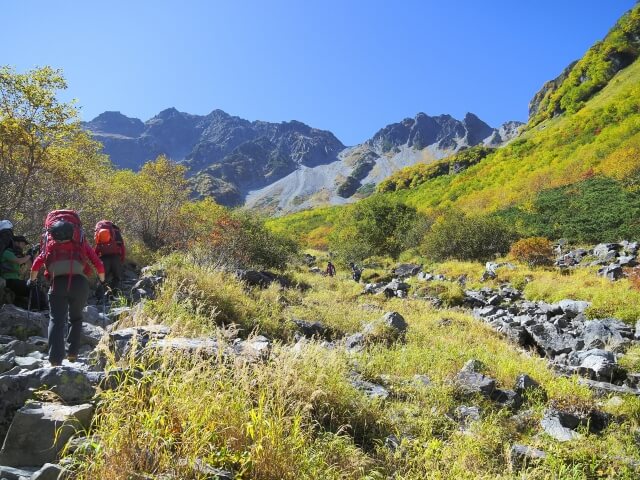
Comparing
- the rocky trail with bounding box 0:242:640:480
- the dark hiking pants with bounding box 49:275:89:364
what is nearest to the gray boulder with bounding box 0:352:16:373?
the rocky trail with bounding box 0:242:640:480

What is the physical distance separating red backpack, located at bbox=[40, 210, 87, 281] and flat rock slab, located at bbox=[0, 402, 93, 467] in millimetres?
2496

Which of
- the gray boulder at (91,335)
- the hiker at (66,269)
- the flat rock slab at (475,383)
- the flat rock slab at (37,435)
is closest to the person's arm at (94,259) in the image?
the hiker at (66,269)

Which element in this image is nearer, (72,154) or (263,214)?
(72,154)

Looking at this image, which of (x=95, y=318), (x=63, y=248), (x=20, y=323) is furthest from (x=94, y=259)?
(x=95, y=318)

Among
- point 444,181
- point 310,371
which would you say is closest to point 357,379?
point 310,371

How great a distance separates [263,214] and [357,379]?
17.3 metres

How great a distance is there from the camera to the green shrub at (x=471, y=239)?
24391 mm

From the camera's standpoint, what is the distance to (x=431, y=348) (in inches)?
287

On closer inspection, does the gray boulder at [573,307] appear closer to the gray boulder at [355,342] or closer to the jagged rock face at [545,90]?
the gray boulder at [355,342]

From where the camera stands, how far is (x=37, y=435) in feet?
8.50

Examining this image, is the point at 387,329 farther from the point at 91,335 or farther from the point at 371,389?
the point at 91,335

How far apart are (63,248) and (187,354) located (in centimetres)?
235

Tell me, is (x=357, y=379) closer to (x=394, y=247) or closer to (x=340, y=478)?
(x=340, y=478)

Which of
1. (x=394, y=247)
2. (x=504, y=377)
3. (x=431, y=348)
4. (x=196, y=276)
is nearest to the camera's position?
(x=504, y=377)
